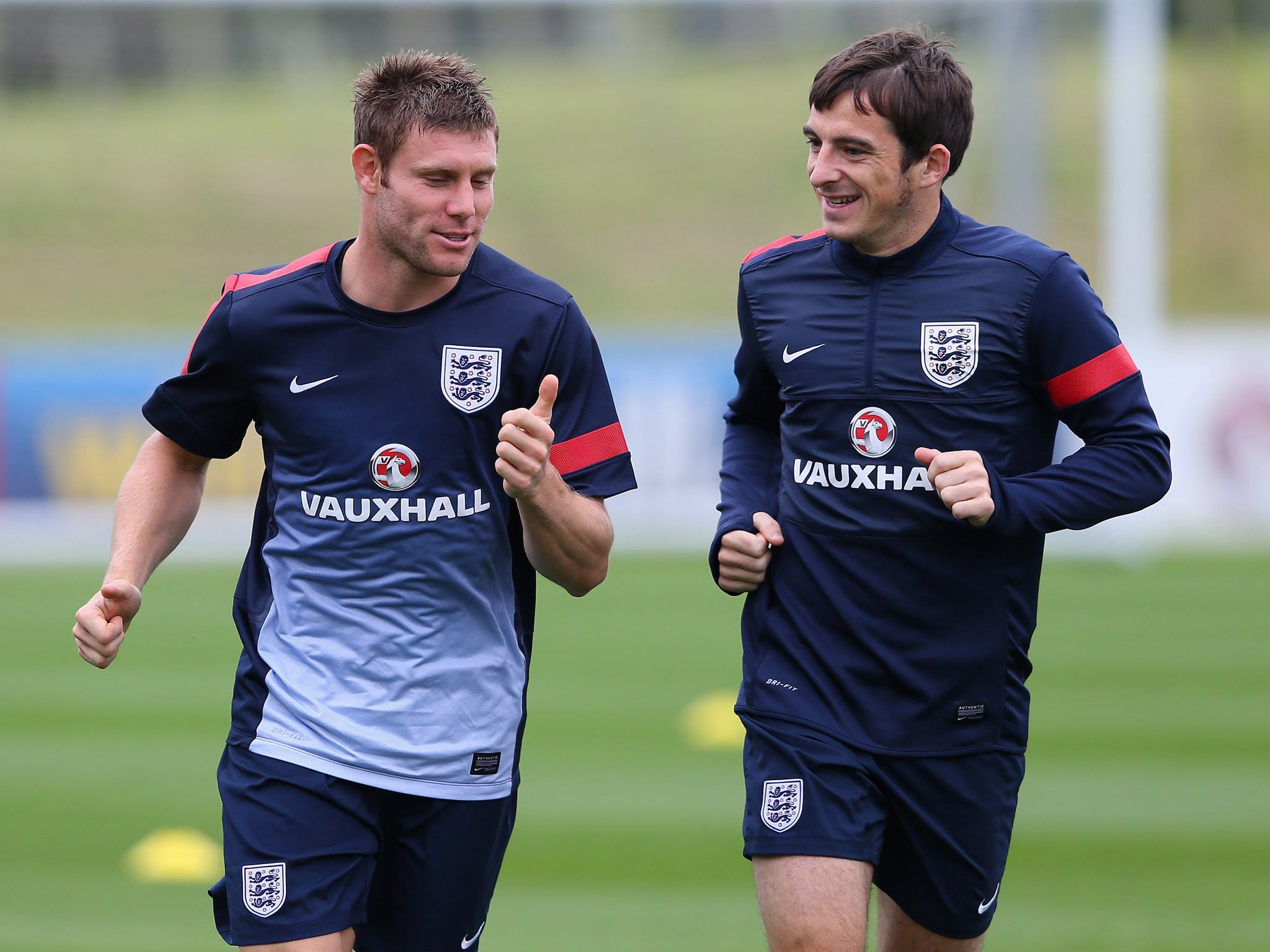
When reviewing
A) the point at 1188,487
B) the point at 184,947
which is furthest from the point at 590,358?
the point at 1188,487

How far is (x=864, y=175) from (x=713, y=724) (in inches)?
196

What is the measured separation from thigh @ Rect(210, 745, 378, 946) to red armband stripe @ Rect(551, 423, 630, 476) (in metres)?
0.74

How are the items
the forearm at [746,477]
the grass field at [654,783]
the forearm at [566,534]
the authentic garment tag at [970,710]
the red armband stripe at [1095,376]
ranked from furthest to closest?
the grass field at [654,783]
the forearm at [746,477]
the authentic garment tag at [970,710]
the red armband stripe at [1095,376]
the forearm at [566,534]

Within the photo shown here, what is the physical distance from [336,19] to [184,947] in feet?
72.3

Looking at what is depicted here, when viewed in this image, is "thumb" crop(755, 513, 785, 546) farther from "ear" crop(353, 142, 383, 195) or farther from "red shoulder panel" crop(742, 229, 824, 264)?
"ear" crop(353, 142, 383, 195)

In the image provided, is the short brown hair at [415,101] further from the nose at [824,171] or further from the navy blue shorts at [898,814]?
the navy blue shorts at [898,814]

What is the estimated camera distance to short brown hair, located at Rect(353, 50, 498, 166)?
3438mm

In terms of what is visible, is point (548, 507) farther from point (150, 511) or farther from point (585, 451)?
point (150, 511)

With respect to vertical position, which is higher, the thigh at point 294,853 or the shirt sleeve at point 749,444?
the shirt sleeve at point 749,444

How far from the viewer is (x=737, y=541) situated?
379 cm

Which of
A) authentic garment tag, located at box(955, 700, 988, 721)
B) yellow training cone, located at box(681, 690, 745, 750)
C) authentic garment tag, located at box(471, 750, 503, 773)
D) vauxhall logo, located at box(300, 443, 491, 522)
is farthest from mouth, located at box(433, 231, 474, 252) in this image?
yellow training cone, located at box(681, 690, 745, 750)

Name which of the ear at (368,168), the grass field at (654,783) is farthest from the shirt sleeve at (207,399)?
the grass field at (654,783)

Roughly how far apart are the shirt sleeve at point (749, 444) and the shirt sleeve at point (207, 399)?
1.06 metres

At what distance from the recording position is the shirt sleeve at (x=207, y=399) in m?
3.61
